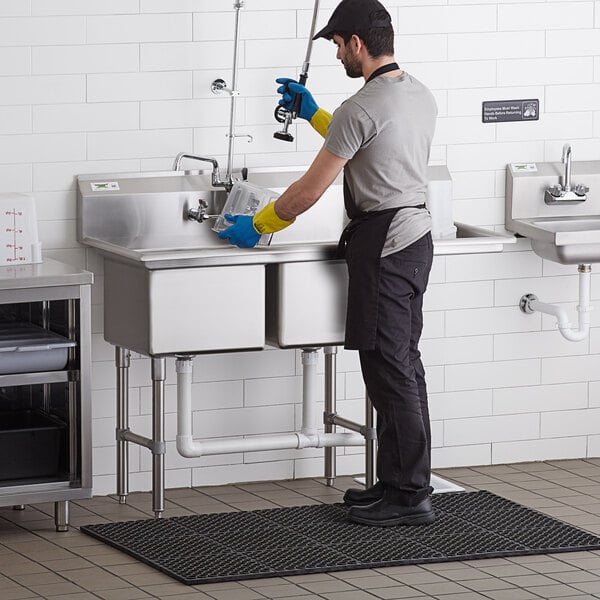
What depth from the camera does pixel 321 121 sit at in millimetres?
5340

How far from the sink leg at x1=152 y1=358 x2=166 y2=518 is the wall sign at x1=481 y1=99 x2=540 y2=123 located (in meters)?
1.70

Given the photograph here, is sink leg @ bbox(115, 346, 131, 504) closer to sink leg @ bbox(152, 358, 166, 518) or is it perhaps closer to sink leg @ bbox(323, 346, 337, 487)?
sink leg @ bbox(152, 358, 166, 518)

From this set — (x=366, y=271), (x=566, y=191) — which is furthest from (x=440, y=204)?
(x=366, y=271)

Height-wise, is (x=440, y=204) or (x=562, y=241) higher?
(x=440, y=204)

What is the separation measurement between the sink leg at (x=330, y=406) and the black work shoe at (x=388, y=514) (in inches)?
25.4

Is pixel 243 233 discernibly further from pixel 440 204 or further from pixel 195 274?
pixel 440 204

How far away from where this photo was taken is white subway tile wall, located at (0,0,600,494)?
17.7 ft

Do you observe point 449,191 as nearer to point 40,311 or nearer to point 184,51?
point 184,51

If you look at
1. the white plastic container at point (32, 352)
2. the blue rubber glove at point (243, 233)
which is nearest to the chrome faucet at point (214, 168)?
the blue rubber glove at point (243, 233)

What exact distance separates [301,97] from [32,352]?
4.34 feet

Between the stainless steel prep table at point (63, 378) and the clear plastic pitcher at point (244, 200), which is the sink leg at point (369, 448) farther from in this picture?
the stainless steel prep table at point (63, 378)

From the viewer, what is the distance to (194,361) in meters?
5.69

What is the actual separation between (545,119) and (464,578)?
7.24 feet

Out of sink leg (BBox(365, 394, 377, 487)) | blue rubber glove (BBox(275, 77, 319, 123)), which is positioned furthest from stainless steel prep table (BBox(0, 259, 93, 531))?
sink leg (BBox(365, 394, 377, 487))
